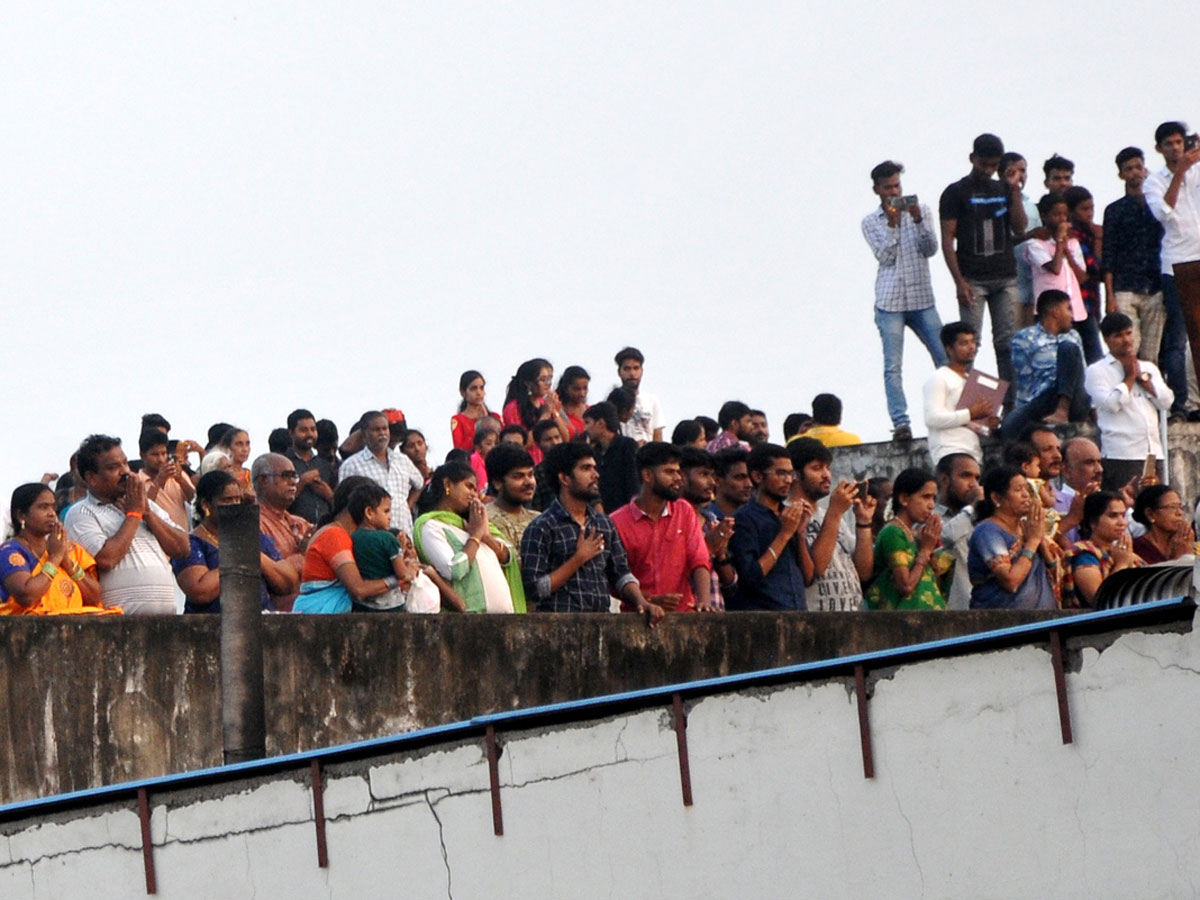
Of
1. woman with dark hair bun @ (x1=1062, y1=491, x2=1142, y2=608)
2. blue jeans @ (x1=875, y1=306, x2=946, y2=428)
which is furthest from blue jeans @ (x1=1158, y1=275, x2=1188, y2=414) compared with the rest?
woman with dark hair bun @ (x1=1062, y1=491, x2=1142, y2=608)

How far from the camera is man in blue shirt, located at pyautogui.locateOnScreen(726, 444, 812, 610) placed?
11047mm

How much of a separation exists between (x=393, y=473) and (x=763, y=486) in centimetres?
386

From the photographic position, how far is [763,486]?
1114 cm

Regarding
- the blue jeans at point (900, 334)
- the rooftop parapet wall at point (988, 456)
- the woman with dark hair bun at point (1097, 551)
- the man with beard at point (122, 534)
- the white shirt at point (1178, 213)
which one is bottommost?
the woman with dark hair bun at point (1097, 551)

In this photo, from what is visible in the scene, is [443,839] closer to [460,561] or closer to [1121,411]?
[460,561]

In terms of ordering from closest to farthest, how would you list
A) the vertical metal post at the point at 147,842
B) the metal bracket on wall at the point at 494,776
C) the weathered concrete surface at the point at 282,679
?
the metal bracket on wall at the point at 494,776 → the vertical metal post at the point at 147,842 → the weathered concrete surface at the point at 282,679

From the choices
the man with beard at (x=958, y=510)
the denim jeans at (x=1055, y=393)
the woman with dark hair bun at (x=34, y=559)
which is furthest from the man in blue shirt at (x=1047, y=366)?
the woman with dark hair bun at (x=34, y=559)

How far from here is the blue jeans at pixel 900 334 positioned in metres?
15.9

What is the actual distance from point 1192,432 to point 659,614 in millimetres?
6643

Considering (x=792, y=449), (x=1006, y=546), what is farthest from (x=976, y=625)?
(x=792, y=449)

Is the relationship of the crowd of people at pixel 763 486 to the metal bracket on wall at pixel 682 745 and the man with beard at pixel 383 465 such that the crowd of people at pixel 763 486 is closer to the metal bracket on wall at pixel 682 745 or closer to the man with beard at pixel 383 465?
the man with beard at pixel 383 465

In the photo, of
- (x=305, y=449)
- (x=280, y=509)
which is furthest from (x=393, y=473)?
(x=280, y=509)

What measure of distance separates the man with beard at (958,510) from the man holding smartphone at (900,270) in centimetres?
293

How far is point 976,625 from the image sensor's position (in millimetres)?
11164
